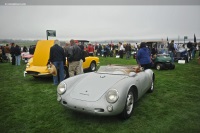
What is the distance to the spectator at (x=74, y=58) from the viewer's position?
7340mm

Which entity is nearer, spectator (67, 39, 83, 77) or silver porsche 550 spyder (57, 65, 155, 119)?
silver porsche 550 spyder (57, 65, 155, 119)

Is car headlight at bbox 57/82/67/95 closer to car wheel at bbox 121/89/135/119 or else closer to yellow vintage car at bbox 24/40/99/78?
car wheel at bbox 121/89/135/119

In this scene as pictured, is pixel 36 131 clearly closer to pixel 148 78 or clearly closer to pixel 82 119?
pixel 82 119

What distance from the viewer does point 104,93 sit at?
383cm


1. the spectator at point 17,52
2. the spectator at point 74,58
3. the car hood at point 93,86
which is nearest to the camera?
the car hood at point 93,86

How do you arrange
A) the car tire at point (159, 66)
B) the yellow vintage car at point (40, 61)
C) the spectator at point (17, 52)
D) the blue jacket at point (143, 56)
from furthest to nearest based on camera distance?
the spectator at point (17, 52) < the car tire at point (159, 66) < the yellow vintage car at point (40, 61) < the blue jacket at point (143, 56)

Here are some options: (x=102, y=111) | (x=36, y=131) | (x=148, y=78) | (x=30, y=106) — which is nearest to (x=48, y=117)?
(x=36, y=131)

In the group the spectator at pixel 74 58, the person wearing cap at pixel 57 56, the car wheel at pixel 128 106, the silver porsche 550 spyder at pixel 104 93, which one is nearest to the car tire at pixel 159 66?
the spectator at pixel 74 58

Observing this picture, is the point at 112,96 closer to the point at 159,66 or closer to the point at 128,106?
the point at 128,106

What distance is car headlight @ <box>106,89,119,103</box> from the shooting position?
3614 millimetres

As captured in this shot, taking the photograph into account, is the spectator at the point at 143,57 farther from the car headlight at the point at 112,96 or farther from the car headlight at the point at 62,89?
the car headlight at the point at 62,89

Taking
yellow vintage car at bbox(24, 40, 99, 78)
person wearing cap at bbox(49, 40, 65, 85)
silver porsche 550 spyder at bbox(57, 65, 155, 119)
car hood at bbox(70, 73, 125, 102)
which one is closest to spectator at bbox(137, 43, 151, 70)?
silver porsche 550 spyder at bbox(57, 65, 155, 119)

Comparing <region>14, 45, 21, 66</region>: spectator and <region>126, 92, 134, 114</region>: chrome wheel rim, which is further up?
<region>14, 45, 21, 66</region>: spectator

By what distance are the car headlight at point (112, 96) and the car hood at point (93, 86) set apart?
7.4 inches
